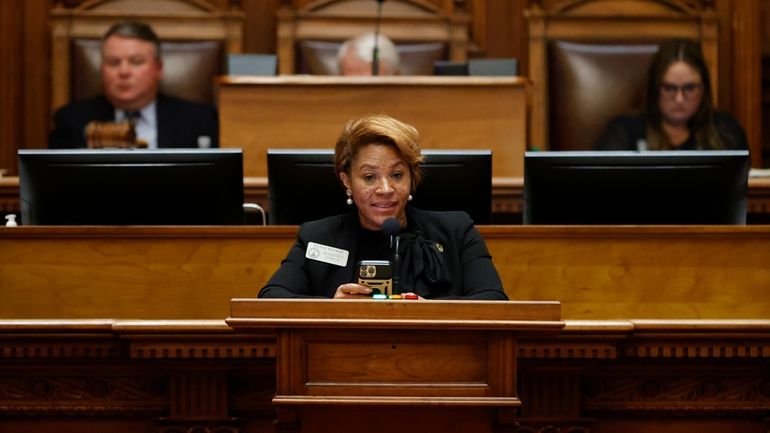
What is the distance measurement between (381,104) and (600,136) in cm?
131

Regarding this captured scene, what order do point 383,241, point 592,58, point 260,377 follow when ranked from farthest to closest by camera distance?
1. point 592,58
2. point 383,241
3. point 260,377

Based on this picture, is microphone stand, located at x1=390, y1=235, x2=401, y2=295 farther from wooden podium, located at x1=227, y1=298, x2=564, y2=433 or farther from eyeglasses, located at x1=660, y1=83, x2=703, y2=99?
eyeglasses, located at x1=660, y1=83, x2=703, y2=99

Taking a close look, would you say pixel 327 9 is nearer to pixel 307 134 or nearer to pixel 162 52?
pixel 162 52

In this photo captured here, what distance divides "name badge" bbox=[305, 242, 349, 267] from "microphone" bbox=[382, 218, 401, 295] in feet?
0.34

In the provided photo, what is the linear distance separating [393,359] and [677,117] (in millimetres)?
2627

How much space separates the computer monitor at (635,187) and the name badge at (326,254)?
53 cm

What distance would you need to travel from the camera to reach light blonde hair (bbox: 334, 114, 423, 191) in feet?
7.64

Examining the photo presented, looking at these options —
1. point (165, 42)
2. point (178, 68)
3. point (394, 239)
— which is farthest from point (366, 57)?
point (394, 239)

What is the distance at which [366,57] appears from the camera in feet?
13.7

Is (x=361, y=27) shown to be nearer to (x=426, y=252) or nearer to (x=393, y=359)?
(x=426, y=252)

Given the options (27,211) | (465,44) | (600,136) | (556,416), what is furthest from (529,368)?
(465,44)

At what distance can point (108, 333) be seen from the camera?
2.21 metres

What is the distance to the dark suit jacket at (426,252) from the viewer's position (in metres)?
2.29

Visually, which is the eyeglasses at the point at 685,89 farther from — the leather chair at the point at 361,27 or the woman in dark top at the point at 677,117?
the leather chair at the point at 361,27
